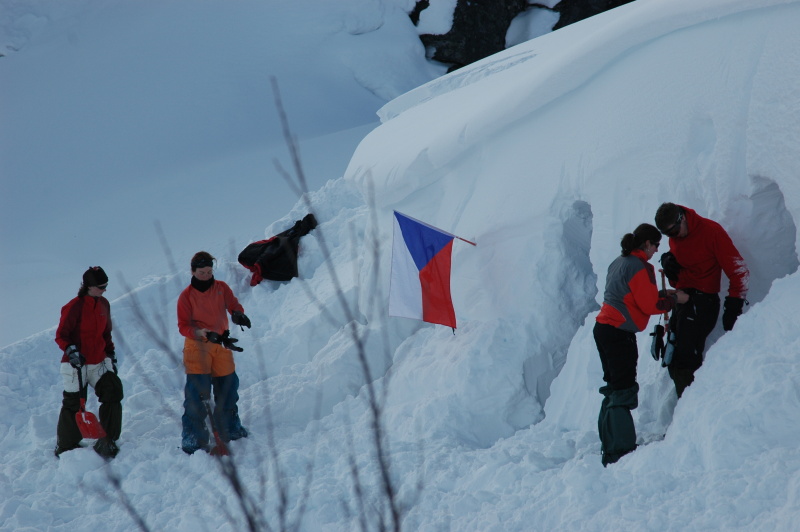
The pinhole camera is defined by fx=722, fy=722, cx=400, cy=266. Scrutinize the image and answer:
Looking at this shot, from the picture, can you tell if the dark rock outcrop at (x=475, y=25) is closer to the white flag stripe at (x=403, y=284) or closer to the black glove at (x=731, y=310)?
the white flag stripe at (x=403, y=284)

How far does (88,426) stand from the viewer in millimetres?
5254

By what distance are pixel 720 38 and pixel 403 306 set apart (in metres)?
2.71

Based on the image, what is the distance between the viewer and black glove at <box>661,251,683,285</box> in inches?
157

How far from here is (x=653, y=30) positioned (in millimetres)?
4676

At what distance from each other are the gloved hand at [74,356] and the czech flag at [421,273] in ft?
7.39

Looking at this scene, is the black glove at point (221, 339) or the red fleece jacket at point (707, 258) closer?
the red fleece jacket at point (707, 258)

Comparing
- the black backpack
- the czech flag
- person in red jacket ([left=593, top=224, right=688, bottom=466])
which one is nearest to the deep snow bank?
the czech flag

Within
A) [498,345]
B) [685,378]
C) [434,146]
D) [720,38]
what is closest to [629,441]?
[685,378]

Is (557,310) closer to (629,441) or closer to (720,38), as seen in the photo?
(629,441)

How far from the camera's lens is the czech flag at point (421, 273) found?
520cm

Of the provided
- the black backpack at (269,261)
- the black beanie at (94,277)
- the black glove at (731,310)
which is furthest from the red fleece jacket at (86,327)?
the black glove at (731,310)

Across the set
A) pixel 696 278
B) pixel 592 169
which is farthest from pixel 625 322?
pixel 592 169

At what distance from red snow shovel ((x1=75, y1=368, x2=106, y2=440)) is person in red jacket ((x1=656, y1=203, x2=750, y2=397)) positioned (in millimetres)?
3971

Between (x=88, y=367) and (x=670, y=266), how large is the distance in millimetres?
4101
